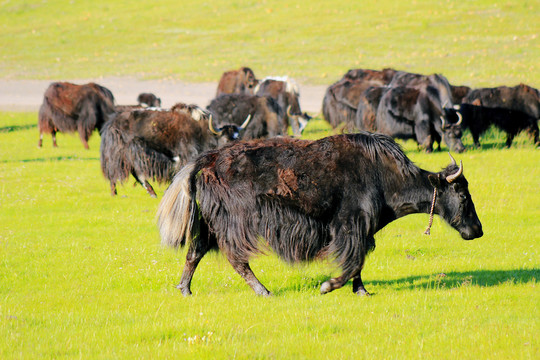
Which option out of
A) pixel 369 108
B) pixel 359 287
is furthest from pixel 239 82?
pixel 359 287

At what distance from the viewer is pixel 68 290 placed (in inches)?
255

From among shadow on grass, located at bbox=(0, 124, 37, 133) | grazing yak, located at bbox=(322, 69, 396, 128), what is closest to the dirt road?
grazing yak, located at bbox=(322, 69, 396, 128)

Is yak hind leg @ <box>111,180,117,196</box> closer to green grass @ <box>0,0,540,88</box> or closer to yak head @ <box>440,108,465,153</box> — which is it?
yak head @ <box>440,108,465,153</box>

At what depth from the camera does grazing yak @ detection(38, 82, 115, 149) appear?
17734 millimetres

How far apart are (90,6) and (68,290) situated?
48.8 metres

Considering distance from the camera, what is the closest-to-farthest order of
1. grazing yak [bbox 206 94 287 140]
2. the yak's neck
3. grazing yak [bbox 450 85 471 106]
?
the yak's neck → grazing yak [bbox 206 94 287 140] → grazing yak [bbox 450 85 471 106]

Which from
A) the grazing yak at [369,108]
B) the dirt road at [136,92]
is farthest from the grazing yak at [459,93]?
the dirt road at [136,92]

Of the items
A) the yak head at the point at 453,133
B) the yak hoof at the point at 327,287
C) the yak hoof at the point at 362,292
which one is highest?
the yak hoof at the point at 327,287

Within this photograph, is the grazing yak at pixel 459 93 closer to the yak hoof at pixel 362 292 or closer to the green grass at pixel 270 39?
the green grass at pixel 270 39

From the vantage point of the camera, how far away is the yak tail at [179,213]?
5992 mm

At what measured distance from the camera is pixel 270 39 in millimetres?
40969

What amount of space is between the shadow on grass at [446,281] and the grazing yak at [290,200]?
1.58 feet

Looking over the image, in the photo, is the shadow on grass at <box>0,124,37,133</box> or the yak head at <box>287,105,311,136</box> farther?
the shadow on grass at <box>0,124,37,133</box>

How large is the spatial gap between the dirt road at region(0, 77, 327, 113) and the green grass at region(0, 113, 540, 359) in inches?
549
